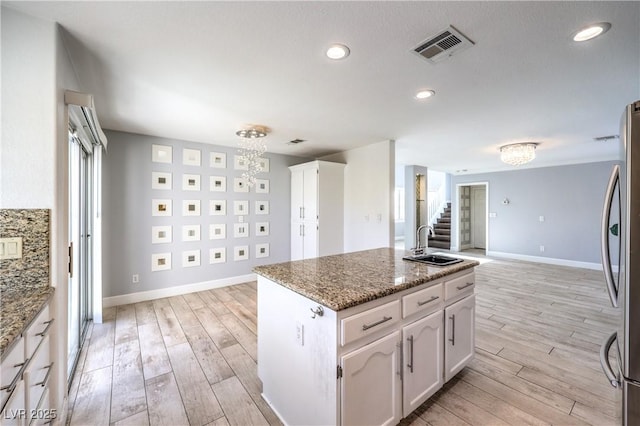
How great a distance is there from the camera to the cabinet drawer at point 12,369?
0.92m

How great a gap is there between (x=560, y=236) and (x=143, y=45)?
27.0ft

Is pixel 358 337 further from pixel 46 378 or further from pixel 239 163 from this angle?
pixel 239 163

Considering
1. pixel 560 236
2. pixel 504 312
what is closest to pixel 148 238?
pixel 504 312

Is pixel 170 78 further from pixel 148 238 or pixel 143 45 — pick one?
pixel 148 238

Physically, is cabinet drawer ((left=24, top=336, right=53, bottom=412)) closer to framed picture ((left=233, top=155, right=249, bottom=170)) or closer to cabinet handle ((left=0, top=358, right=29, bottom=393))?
cabinet handle ((left=0, top=358, right=29, bottom=393))

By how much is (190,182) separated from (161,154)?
0.56 meters

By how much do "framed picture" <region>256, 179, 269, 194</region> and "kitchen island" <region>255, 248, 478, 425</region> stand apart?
3077 millimetres

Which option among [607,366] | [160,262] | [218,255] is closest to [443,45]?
[607,366]

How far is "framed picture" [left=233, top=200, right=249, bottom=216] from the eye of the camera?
467 centimetres

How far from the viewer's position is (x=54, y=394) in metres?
1.54

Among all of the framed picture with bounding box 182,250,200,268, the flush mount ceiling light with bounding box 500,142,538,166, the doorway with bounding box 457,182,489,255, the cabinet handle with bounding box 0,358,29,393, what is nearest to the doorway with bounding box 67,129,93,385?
the framed picture with bounding box 182,250,200,268

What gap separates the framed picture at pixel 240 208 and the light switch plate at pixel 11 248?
10.7 ft

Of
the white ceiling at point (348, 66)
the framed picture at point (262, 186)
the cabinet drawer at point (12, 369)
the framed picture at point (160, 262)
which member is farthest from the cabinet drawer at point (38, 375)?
the framed picture at point (262, 186)

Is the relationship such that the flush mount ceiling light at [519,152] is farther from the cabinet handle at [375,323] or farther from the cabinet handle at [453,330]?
the cabinet handle at [375,323]
